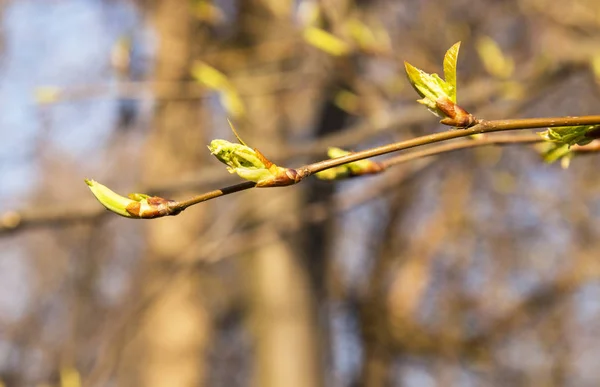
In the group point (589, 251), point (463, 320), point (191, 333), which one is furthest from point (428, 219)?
point (191, 333)

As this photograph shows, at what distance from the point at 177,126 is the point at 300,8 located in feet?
6.86

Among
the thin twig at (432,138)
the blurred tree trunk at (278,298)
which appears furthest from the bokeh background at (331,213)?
the thin twig at (432,138)

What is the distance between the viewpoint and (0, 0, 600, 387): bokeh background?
163 cm

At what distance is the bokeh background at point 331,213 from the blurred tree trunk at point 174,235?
0.01 m

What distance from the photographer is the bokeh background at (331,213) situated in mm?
1626

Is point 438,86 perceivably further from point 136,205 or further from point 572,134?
point 136,205

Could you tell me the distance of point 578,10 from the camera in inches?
92.4

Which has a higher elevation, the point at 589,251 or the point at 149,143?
the point at 589,251

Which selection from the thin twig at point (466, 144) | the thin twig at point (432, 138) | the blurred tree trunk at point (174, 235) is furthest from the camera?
the blurred tree trunk at point (174, 235)

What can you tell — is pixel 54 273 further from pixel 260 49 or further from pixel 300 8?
pixel 300 8

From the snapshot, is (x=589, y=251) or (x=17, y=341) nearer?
(x=589, y=251)

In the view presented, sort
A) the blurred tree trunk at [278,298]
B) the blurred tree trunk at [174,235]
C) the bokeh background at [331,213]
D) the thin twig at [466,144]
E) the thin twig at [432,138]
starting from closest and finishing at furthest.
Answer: the thin twig at [432,138]
the thin twig at [466,144]
the bokeh background at [331,213]
the blurred tree trunk at [278,298]
the blurred tree trunk at [174,235]

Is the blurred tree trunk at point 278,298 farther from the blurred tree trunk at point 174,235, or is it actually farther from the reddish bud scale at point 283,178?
the reddish bud scale at point 283,178

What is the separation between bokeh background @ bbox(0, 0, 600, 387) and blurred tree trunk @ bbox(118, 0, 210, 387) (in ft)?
0.04
